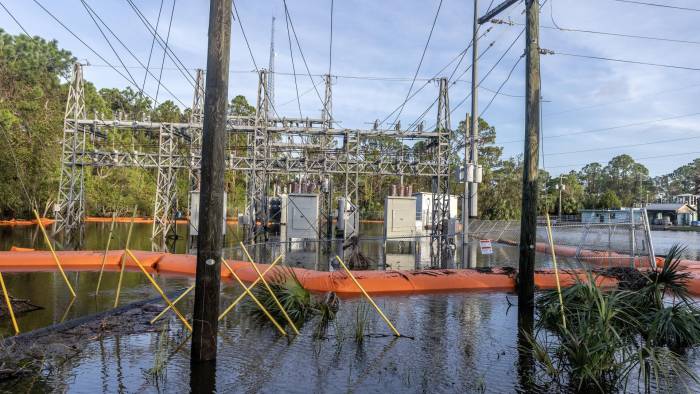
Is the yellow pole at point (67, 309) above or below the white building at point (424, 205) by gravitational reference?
below

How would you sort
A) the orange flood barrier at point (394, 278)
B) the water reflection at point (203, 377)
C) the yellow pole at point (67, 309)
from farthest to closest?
1. the orange flood barrier at point (394, 278)
2. the yellow pole at point (67, 309)
3. the water reflection at point (203, 377)

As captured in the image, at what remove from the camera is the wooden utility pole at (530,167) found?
9.92 m

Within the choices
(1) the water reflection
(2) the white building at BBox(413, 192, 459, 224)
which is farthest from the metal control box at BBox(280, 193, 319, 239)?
(1) the water reflection

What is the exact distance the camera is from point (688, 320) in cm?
811

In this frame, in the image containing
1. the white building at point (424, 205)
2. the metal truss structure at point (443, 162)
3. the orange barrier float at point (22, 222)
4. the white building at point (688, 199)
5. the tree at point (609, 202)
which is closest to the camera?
the metal truss structure at point (443, 162)

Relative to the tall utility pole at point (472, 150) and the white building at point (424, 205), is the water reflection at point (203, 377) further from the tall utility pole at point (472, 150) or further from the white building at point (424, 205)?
the white building at point (424, 205)

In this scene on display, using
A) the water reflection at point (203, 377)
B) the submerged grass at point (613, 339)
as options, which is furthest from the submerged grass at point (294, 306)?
the submerged grass at point (613, 339)

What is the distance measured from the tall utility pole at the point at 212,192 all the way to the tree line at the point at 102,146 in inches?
662

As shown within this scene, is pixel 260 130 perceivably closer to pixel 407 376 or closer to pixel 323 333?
pixel 323 333

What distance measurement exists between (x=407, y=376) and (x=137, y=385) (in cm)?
329

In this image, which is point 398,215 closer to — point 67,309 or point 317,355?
point 67,309

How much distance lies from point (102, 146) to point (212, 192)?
154ft

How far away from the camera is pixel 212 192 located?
21.6ft

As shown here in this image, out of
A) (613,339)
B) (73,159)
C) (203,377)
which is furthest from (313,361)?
(73,159)
